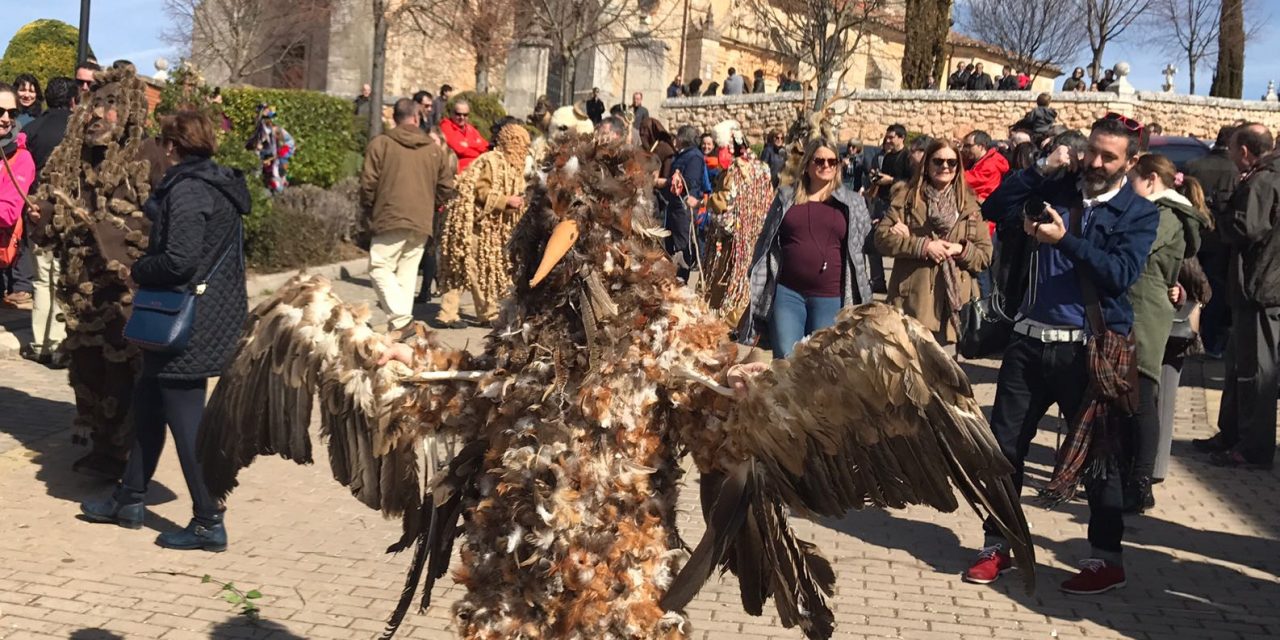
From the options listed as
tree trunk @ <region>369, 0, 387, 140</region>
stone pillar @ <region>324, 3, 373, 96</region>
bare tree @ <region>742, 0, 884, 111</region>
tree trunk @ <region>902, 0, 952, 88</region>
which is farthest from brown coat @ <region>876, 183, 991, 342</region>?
stone pillar @ <region>324, 3, 373, 96</region>

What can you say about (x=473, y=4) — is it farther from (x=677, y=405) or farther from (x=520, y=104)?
(x=677, y=405)

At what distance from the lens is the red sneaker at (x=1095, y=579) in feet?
19.1

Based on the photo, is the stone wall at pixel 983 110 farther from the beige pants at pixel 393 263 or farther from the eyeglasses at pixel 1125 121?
the eyeglasses at pixel 1125 121

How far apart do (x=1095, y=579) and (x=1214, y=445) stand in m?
3.53

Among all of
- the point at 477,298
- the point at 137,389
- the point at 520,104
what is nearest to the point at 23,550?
the point at 137,389

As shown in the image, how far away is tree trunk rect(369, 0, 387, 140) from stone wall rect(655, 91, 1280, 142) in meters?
11.6

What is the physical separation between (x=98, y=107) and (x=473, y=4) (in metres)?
27.6

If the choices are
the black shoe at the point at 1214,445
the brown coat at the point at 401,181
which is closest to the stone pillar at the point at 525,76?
the brown coat at the point at 401,181

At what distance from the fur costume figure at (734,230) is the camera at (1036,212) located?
5.04 meters

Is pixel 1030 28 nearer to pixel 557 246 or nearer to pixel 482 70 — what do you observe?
pixel 482 70

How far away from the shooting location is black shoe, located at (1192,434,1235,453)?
873cm

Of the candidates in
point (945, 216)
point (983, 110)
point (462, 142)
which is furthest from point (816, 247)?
point (983, 110)

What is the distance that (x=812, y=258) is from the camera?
7211mm

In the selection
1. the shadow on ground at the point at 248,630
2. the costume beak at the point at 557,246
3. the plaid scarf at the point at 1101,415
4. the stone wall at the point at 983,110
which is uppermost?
the stone wall at the point at 983,110
